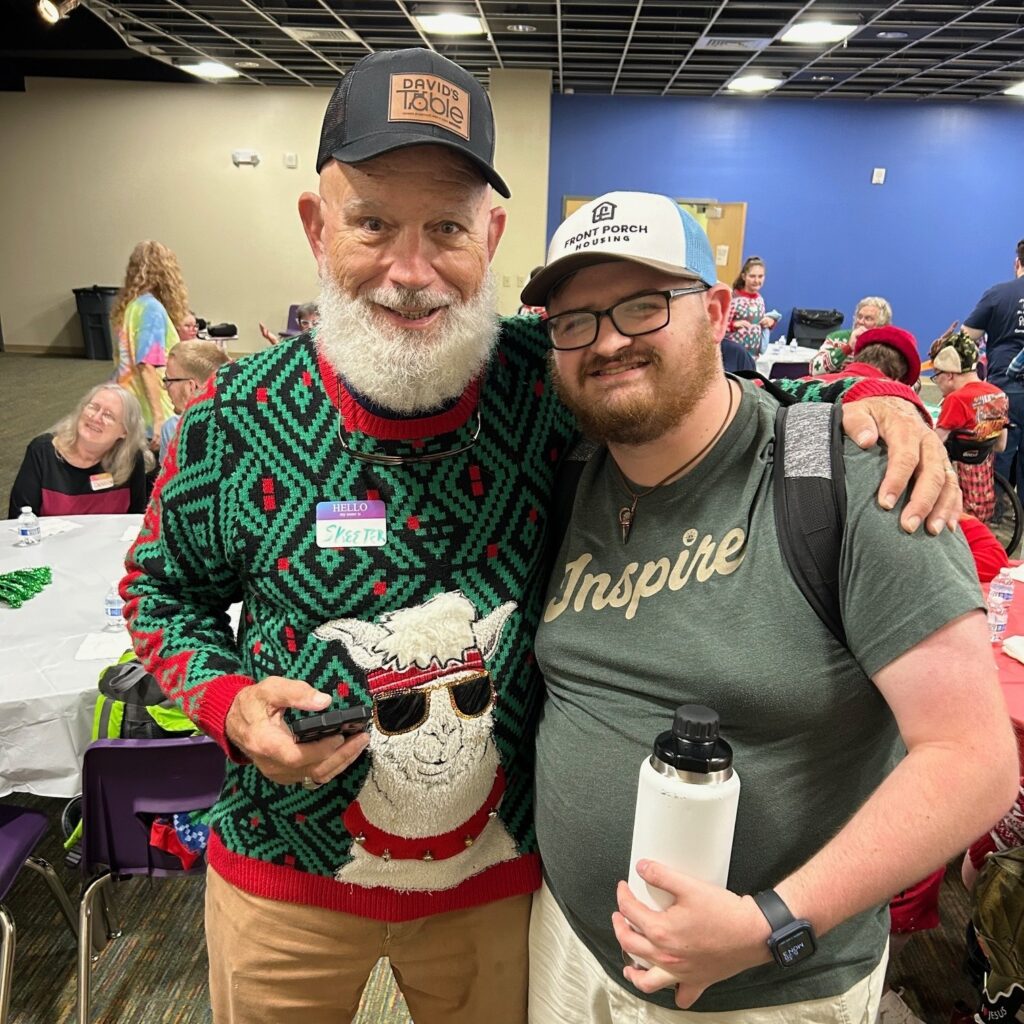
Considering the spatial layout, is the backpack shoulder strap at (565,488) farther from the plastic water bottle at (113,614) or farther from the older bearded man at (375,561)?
the plastic water bottle at (113,614)

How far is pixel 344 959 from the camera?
1299mm

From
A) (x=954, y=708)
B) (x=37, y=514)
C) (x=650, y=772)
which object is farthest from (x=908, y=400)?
(x=37, y=514)

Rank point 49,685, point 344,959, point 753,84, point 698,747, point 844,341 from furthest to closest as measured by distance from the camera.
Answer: point 753,84
point 844,341
point 49,685
point 344,959
point 698,747

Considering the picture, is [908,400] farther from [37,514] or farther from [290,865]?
[37,514]

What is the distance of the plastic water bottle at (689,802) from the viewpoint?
81cm

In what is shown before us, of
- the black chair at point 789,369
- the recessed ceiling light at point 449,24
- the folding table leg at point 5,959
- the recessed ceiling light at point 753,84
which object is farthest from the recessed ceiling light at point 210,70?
the folding table leg at point 5,959

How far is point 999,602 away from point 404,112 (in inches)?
90.6

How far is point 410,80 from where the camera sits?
1113 mm

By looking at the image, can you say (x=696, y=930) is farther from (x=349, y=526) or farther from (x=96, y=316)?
(x=96, y=316)

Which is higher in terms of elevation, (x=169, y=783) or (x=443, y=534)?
(x=443, y=534)

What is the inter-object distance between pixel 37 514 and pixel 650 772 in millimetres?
3514

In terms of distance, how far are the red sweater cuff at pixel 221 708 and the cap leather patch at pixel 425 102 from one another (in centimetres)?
80

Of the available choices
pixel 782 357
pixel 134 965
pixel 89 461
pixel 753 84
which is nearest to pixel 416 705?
pixel 134 965

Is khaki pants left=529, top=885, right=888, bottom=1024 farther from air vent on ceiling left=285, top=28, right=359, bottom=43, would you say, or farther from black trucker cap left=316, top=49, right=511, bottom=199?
air vent on ceiling left=285, top=28, right=359, bottom=43
